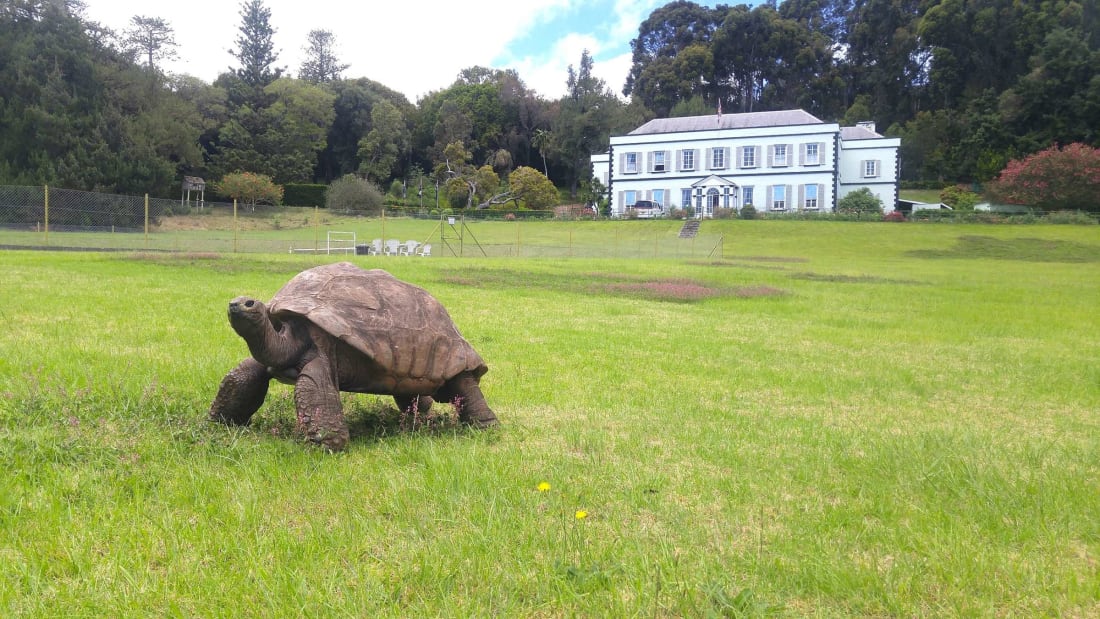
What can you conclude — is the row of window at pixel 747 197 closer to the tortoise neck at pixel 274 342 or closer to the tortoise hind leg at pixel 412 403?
the tortoise hind leg at pixel 412 403

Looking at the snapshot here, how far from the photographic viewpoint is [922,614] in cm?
275

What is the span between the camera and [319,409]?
462 centimetres

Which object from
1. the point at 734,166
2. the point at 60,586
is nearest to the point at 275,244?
the point at 60,586

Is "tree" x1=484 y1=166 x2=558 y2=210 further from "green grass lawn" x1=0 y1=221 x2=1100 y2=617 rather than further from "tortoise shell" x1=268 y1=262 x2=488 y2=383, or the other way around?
"tortoise shell" x1=268 y1=262 x2=488 y2=383

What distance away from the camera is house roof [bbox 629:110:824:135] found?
6544 centimetres

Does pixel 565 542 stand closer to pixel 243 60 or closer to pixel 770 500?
pixel 770 500

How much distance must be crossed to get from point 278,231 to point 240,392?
3612 cm

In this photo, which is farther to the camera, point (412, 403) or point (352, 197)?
point (352, 197)

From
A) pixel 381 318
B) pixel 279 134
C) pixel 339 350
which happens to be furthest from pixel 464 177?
pixel 339 350

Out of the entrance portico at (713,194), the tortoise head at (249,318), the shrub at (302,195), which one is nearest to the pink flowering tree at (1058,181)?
the entrance portico at (713,194)

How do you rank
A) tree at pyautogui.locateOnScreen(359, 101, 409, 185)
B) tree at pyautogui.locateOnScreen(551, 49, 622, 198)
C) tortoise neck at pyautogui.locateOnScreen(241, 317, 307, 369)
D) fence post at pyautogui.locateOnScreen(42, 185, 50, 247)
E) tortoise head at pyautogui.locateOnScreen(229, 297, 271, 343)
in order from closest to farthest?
tortoise head at pyautogui.locateOnScreen(229, 297, 271, 343)
tortoise neck at pyautogui.locateOnScreen(241, 317, 307, 369)
fence post at pyautogui.locateOnScreen(42, 185, 50, 247)
tree at pyautogui.locateOnScreen(359, 101, 409, 185)
tree at pyautogui.locateOnScreen(551, 49, 622, 198)

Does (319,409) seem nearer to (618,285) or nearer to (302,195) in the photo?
(618,285)

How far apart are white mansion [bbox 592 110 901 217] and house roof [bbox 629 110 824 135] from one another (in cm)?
10

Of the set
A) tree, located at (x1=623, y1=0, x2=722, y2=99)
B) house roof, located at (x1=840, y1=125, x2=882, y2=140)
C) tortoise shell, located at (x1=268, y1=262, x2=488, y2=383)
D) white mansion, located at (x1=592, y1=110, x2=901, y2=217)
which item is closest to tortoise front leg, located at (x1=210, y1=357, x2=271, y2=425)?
tortoise shell, located at (x1=268, y1=262, x2=488, y2=383)
